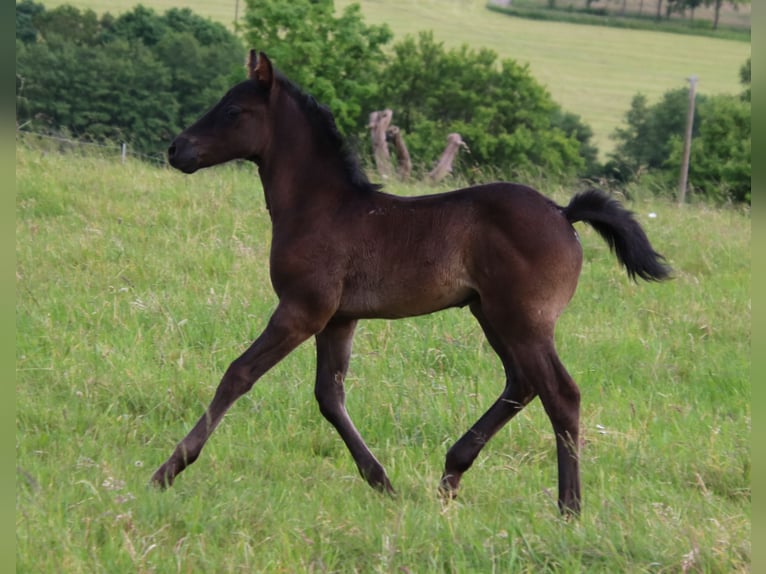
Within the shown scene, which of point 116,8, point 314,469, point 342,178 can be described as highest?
point 342,178

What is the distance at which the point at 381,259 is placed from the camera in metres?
5.19

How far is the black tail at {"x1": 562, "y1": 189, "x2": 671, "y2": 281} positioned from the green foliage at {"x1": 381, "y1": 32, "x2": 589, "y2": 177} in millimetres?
49013

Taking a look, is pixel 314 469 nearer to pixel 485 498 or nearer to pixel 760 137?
pixel 485 498

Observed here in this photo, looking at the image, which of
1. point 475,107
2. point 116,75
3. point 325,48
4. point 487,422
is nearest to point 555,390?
point 487,422

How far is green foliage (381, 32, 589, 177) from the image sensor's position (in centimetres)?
5703

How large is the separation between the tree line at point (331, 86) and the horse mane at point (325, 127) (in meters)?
43.7

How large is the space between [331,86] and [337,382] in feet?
168

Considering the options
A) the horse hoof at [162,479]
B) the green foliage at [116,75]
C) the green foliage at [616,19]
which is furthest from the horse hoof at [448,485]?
the green foliage at [616,19]

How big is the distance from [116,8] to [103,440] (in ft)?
250

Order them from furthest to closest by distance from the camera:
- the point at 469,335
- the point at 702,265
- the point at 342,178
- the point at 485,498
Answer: the point at 702,265, the point at 469,335, the point at 342,178, the point at 485,498

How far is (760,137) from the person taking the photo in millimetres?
2137

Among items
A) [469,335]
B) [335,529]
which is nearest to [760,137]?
[335,529]

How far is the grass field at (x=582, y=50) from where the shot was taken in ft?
246

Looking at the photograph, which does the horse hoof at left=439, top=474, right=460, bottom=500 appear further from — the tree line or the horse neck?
the tree line
